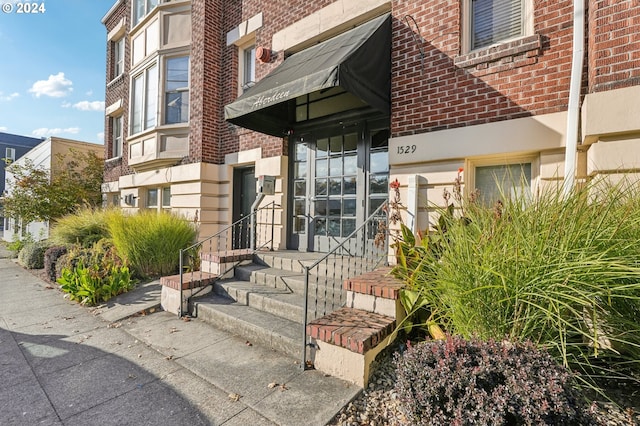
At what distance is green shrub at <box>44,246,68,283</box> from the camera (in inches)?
284

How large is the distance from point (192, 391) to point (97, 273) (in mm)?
4070

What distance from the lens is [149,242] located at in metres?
6.54

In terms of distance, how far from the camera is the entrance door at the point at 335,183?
551 centimetres

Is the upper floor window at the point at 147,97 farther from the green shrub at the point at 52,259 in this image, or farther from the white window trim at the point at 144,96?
the green shrub at the point at 52,259

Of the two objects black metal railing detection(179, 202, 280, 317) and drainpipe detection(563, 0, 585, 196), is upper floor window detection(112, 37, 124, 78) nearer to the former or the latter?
black metal railing detection(179, 202, 280, 317)

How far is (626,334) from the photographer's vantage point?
7.43 ft

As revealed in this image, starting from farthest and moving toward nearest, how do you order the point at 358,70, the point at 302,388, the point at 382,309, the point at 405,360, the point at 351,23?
the point at 351,23, the point at 358,70, the point at 382,309, the point at 302,388, the point at 405,360

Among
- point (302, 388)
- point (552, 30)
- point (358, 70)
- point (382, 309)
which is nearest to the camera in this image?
point (302, 388)

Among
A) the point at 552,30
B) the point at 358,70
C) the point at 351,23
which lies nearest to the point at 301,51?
the point at 351,23

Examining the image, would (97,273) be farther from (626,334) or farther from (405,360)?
(626,334)

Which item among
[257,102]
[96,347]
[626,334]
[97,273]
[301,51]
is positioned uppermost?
[301,51]

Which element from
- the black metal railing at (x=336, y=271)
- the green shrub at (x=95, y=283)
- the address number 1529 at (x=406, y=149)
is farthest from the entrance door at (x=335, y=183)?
the green shrub at (x=95, y=283)

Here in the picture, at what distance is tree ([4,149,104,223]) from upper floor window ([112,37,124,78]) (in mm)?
3734

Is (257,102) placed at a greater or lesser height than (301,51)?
lesser
